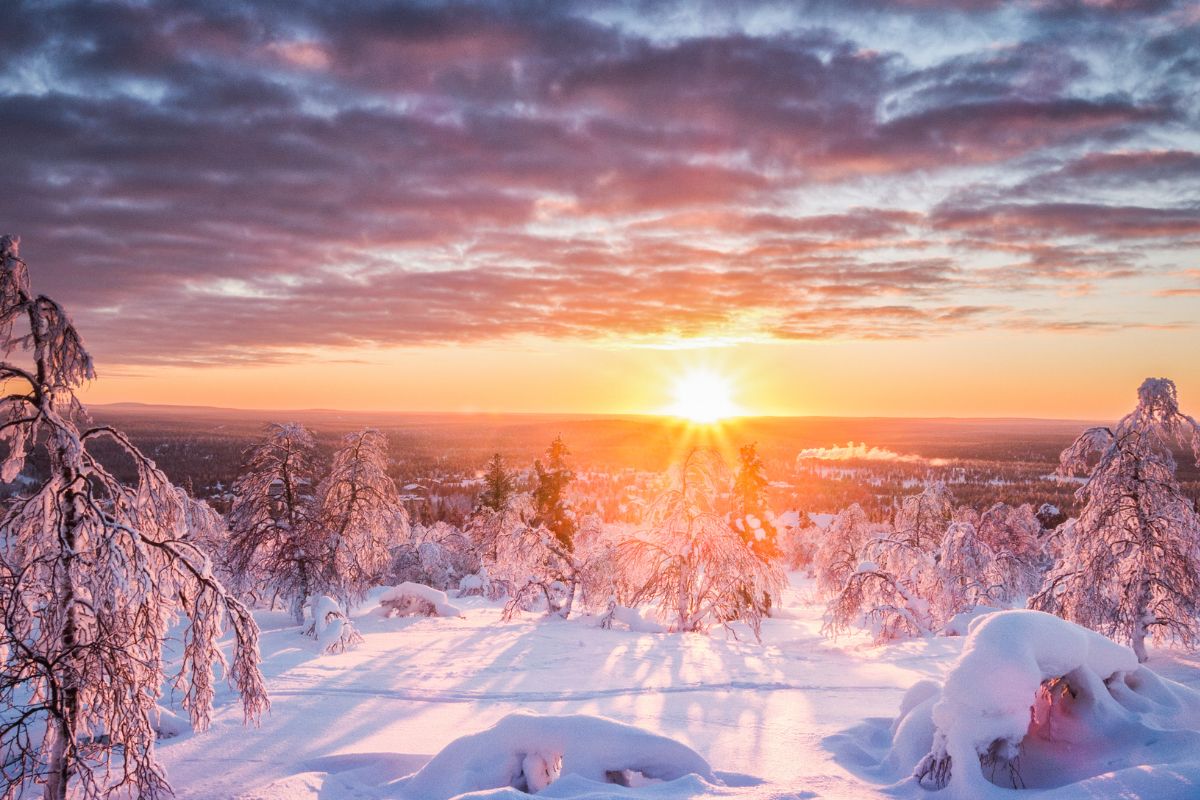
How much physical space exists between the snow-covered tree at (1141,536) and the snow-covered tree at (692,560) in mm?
10098

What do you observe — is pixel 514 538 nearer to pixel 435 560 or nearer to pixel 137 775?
pixel 435 560

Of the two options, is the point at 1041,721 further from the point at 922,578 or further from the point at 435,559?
the point at 435,559

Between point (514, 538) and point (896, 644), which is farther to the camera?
point (514, 538)

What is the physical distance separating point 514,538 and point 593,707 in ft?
52.5

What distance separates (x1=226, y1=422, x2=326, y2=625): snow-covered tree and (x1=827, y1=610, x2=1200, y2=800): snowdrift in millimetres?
19541

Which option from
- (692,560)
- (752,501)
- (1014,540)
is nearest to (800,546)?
(752,501)

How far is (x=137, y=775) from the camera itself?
7.19 meters

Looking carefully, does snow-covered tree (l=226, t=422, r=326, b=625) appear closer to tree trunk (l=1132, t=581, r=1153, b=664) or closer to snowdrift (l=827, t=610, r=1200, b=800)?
snowdrift (l=827, t=610, r=1200, b=800)

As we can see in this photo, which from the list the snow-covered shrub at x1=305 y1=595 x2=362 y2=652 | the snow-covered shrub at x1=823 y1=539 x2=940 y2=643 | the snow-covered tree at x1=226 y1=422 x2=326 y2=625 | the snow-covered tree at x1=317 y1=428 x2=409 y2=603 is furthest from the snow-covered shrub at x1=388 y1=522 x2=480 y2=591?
the snow-covered shrub at x1=823 y1=539 x2=940 y2=643

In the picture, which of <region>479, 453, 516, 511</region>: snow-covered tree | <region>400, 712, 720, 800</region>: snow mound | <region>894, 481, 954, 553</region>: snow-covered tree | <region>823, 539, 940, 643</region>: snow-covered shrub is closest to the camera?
<region>400, 712, 720, 800</region>: snow mound

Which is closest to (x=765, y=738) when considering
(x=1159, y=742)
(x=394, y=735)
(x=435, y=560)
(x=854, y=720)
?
(x=854, y=720)

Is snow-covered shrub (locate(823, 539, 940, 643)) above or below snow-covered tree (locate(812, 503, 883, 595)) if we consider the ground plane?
above

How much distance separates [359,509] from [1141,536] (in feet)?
79.6

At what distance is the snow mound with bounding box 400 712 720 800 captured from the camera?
8281 mm
